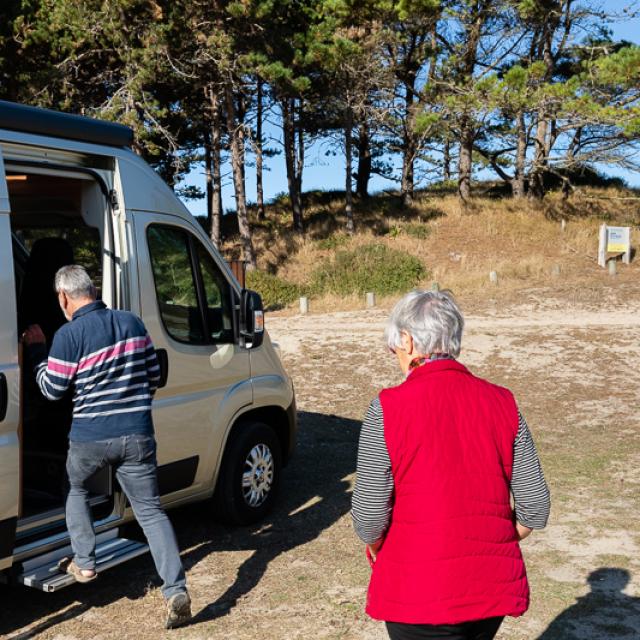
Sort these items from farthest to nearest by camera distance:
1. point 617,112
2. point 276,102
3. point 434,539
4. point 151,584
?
1. point 276,102
2. point 617,112
3. point 151,584
4. point 434,539

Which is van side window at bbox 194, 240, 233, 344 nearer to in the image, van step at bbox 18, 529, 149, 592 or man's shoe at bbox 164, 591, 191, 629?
van step at bbox 18, 529, 149, 592

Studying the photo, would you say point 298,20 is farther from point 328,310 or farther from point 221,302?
point 221,302

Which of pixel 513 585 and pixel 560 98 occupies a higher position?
pixel 560 98

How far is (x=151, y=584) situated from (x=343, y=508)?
205 centimetres

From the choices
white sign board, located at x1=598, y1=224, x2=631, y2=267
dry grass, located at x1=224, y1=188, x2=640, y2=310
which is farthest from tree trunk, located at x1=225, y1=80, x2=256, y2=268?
white sign board, located at x1=598, y1=224, x2=631, y2=267

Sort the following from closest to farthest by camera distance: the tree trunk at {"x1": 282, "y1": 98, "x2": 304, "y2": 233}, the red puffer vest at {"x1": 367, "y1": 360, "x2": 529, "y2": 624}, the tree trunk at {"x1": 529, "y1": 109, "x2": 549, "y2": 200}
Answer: the red puffer vest at {"x1": 367, "y1": 360, "x2": 529, "y2": 624}, the tree trunk at {"x1": 529, "y1": 109, "x2": 549, "y2": 200}, the tree trunk at {"x1": 282, "y1": 98, "x2": 304, "y2": 233}

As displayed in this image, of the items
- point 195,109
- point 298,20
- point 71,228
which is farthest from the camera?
point 195,109

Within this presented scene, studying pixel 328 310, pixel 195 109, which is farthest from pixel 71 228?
pixel 195 109

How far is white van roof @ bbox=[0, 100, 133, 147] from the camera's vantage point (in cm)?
405

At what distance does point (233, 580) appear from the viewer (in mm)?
4965

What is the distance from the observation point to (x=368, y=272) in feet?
90.3

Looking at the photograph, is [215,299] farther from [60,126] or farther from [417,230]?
[417,230]

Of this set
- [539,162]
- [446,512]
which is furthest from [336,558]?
[539,162]

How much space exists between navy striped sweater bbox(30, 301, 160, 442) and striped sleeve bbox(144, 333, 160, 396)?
0.09 metres
